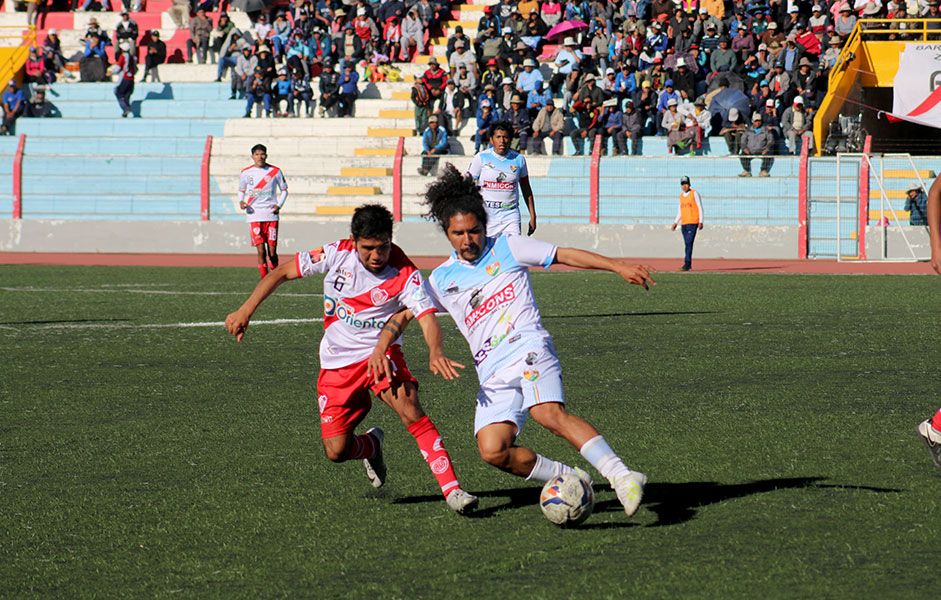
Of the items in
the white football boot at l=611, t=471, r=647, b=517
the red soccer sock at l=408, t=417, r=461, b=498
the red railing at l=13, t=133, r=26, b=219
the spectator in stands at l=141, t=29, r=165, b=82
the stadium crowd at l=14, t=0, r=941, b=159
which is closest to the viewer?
the white football boot at l=611, t=471, r=647, b=517

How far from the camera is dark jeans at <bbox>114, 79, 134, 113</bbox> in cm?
3475

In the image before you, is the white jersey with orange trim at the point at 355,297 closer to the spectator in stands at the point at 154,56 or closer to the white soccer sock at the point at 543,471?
the white soccer sock at the point at 543,471

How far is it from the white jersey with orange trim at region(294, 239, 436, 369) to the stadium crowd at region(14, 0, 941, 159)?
72.0 feet

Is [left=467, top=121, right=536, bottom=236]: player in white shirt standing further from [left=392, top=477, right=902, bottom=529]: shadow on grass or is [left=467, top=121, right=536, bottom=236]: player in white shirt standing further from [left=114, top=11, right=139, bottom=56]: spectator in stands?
[left=114, top=11, right=139, bottom=56]: spectator in stands

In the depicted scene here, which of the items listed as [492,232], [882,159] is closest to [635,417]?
[492,232]

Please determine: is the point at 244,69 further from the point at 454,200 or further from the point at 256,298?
the point at 454,200

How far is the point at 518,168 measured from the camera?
15031mm

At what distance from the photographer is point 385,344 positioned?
20.2ft

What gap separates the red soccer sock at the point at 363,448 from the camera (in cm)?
671

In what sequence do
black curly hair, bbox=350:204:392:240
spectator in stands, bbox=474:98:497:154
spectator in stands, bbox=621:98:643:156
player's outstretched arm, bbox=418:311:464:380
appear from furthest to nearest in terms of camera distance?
spectator in stands, bbox=474:98:497:154
spectator in stands, bbox=621:98:643:156
black curly hair, bbox=350:204:392:240
player's outstretched arm, bbox=418:311:464:380

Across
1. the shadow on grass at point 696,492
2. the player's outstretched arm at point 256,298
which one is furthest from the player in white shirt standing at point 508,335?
the player's outstretched arm at point 256,298

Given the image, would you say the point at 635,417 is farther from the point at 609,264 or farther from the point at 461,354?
the point at 461,354

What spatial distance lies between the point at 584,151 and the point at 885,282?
962cm

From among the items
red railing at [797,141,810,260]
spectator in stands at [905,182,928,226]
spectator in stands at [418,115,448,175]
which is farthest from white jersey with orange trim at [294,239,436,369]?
spectator in stands at [418,115,448,175]
